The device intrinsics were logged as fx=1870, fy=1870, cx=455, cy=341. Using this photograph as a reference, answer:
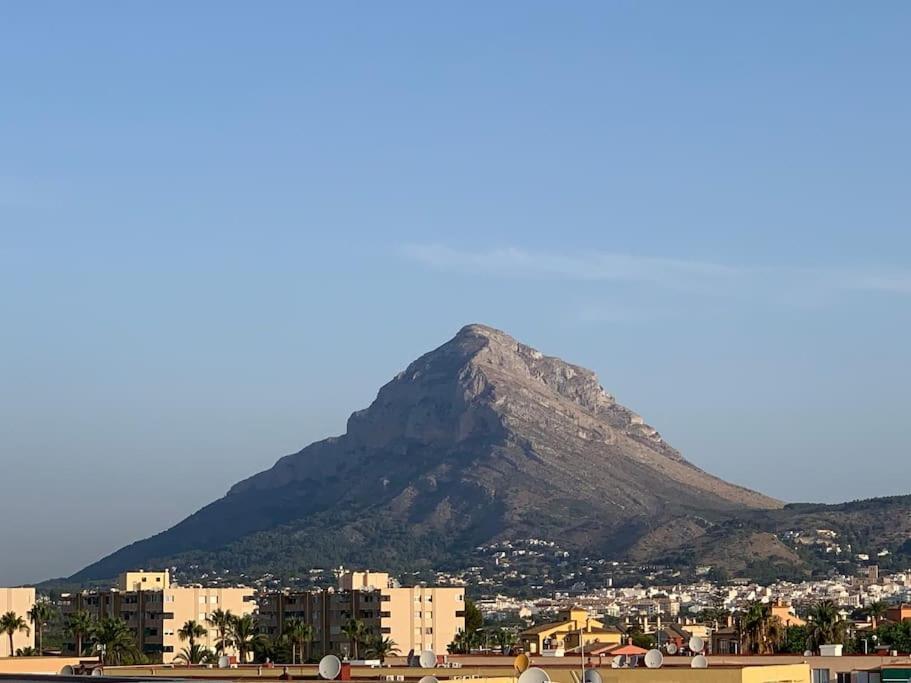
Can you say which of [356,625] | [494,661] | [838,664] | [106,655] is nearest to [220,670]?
[494,661]

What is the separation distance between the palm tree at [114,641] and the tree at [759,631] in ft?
189

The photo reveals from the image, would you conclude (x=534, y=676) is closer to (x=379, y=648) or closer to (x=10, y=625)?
(x=379, y=648)

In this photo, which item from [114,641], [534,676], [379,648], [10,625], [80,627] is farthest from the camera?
[10,625]

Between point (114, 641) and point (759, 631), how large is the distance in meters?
60.3

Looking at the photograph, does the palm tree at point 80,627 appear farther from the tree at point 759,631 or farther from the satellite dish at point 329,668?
the satellite dish at point 329,668

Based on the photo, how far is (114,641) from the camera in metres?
174

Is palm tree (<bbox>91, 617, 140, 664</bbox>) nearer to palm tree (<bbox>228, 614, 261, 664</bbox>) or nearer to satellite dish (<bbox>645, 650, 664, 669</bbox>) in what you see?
palm tree (<bbox>228, 614, 261, 664</bbox>)

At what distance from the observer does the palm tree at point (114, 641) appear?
172 meters

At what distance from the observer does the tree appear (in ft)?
572

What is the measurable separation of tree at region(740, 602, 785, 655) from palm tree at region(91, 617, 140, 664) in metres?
57.5

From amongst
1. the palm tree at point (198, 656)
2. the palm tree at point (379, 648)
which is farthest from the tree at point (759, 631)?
the palm tree at point (198, 656)

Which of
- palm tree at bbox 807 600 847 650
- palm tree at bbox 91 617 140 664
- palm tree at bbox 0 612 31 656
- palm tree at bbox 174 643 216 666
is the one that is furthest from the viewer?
palm tree at bbox 0 612 31 656

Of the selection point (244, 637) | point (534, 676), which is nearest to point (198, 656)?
point (244, 637)

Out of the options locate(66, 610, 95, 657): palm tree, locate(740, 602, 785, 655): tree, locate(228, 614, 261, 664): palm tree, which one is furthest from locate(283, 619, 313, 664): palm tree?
locate(740, 602, 785, 655): tree
